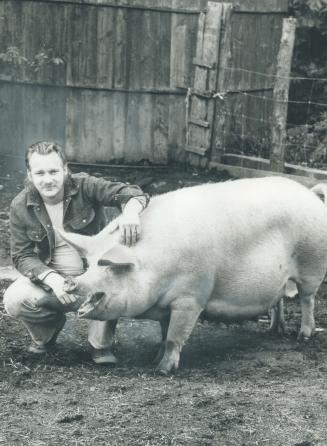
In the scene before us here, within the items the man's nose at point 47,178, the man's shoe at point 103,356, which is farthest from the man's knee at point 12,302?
the man's nose at point 47,178

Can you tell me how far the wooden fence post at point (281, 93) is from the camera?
855cm

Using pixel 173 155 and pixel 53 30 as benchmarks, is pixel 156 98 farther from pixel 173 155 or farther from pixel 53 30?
pixel 53 30

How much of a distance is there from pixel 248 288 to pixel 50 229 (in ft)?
3.79

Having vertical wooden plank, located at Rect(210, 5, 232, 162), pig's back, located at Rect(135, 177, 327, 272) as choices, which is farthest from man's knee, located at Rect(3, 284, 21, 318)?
vertical wooden plank, located at Rect(210, 5, 232, 162)

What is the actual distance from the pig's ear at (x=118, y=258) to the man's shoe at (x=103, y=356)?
69 centimetres

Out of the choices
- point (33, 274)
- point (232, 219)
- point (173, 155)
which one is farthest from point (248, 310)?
point (173, 155)

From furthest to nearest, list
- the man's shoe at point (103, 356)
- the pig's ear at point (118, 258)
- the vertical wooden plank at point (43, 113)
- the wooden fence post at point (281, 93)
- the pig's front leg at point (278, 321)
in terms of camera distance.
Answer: the vertical wooden plank at point (43, 113), the wooden fence post at point (281, 93), the pig's front leg at point (278, 321), the man's shoe at point (103, 356), the pig's ear at point (118, 258)

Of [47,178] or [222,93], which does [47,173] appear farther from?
[222,93]

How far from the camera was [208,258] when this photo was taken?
4957 millimetres

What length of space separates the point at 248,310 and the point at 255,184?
2.41 ft

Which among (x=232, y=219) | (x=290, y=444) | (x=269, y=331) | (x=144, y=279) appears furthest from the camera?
(x=269, y=331)

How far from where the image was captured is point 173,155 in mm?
10539

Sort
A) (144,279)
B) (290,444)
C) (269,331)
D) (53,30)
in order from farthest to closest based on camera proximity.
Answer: (53,30) → (269,331) → (144,279) → (290,444)

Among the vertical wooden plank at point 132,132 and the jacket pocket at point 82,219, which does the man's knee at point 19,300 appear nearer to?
the jacket pocket at point 82,219
